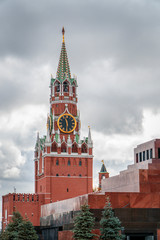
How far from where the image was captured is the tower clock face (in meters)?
103

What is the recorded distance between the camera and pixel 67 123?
4087 inches

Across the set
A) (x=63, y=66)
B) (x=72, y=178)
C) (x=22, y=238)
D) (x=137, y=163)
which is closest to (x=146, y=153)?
(x=137, y=163)

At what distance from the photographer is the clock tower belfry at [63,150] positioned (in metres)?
98.3

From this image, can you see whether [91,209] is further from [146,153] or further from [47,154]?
[47,154]

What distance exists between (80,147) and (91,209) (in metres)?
53.2

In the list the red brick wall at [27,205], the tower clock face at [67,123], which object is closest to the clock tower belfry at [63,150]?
the tower clock face at [67,123]

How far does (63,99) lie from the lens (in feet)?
346

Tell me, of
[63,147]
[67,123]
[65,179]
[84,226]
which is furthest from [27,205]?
[84,226]

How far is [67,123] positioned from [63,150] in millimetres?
5781

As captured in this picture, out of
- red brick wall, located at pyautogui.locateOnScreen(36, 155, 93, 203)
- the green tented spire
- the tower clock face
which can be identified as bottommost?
red brick wall, located at pyautogui.locateOnScreen(36, 155, 93, 203)

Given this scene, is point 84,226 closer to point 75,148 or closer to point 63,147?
point 63,147

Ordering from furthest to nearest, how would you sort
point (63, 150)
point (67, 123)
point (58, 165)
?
point (67, 123) → point (63, 150) → point (58, 165)

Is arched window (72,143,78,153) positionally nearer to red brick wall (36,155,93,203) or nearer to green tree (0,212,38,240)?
red brick wall (36,155,93,203)

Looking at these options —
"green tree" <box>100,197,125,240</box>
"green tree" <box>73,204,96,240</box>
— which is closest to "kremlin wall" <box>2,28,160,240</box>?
"green tree" <box>73,204,96,240</box>
